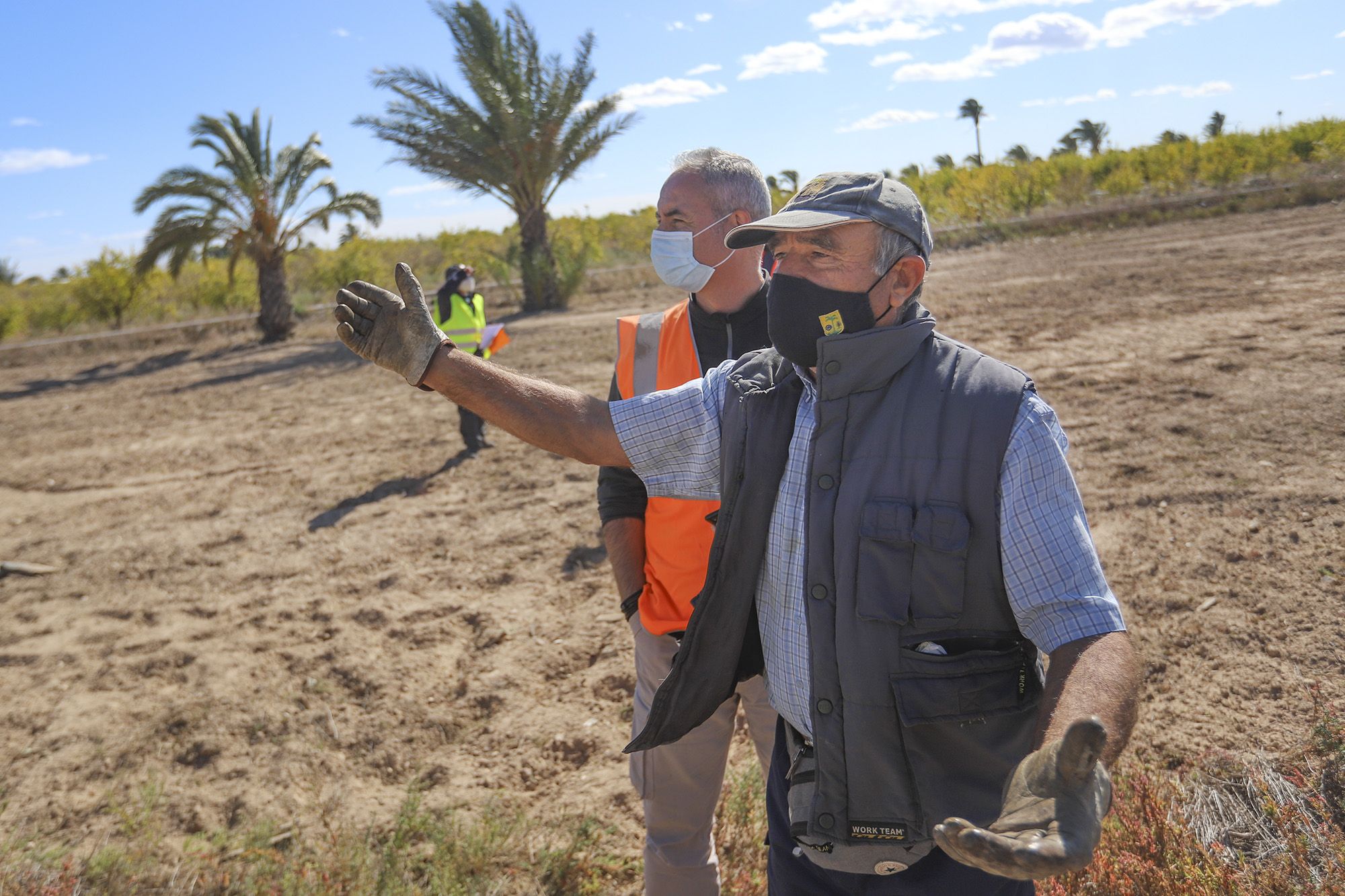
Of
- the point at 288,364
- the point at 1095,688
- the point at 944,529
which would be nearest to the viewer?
the point at 1095,688

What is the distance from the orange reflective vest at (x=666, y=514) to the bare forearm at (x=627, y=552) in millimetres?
23

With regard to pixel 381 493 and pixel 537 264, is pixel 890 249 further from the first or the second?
pixel 537 264

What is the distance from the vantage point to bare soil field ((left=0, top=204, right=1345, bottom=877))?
10.8 feet

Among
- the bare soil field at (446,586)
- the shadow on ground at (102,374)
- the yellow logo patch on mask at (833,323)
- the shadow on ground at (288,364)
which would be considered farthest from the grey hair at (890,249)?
the shadow on ground at (102,374)

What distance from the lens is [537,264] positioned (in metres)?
18.7

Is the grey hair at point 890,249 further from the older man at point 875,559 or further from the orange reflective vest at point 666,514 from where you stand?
the orange reflective vest at point 666,514

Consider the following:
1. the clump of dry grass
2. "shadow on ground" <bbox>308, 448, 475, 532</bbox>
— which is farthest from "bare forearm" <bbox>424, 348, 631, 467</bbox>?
"shadow on ground" <bbox>308, 448, 475, 532</bbox>

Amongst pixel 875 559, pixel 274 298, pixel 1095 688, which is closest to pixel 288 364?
pixel 274 298

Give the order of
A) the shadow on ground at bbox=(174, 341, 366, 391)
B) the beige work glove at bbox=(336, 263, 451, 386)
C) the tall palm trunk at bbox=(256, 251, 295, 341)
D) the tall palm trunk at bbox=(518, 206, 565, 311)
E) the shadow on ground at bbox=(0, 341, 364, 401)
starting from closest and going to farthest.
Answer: the beige work glove at bbox=(336, 263, 451, 386) → the shadow on ground at bbox=(174, 341, 366, 391) → the shadow on ground at bbox=(0, 341, 364, 401) → the tall palm trunk at bbox=(256, 251, 295, 341) → the tall palm trunk at bbox=(518, 206, 565, 311)

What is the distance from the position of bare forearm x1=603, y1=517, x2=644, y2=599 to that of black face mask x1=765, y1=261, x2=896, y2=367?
89 cm

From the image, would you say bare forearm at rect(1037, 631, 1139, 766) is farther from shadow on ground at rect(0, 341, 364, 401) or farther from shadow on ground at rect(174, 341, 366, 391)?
shadow on ground at rect(0, 341, 364, 401)

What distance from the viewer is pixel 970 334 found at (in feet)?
32.7

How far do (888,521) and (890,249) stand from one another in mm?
516

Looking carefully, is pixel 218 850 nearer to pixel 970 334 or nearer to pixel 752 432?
pixel 752 432
